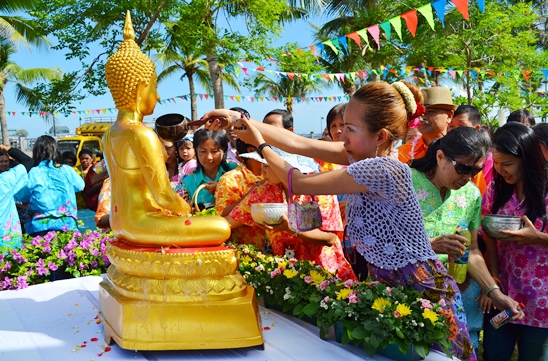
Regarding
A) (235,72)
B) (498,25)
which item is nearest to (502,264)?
(235,72)

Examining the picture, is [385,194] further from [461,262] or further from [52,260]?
[52,260]

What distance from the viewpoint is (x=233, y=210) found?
103 inches

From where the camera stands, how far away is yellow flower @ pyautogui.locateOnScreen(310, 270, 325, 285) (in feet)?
6.29

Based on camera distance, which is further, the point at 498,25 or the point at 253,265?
the point at 498,25

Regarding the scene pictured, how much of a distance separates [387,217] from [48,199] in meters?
3.91

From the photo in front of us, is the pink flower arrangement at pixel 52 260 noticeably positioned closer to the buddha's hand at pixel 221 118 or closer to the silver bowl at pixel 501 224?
the buddha's hand at pixel 221 118

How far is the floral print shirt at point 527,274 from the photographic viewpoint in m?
2.21

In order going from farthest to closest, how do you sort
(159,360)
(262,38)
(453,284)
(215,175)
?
1. (262,38)
2. (215,175)
3. (453,284)
4. (159,360)

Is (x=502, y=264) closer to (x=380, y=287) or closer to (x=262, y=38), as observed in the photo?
(x=380, y=287)

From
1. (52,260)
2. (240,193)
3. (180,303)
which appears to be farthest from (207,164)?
(180,303)

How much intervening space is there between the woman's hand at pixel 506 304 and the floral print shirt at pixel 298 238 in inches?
26.9

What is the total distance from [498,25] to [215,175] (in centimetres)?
1092

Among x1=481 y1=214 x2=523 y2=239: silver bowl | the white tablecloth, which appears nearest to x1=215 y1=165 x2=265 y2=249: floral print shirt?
the white tablecloth

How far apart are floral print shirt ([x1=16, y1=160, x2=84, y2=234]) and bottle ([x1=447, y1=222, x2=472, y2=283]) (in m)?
3.67
